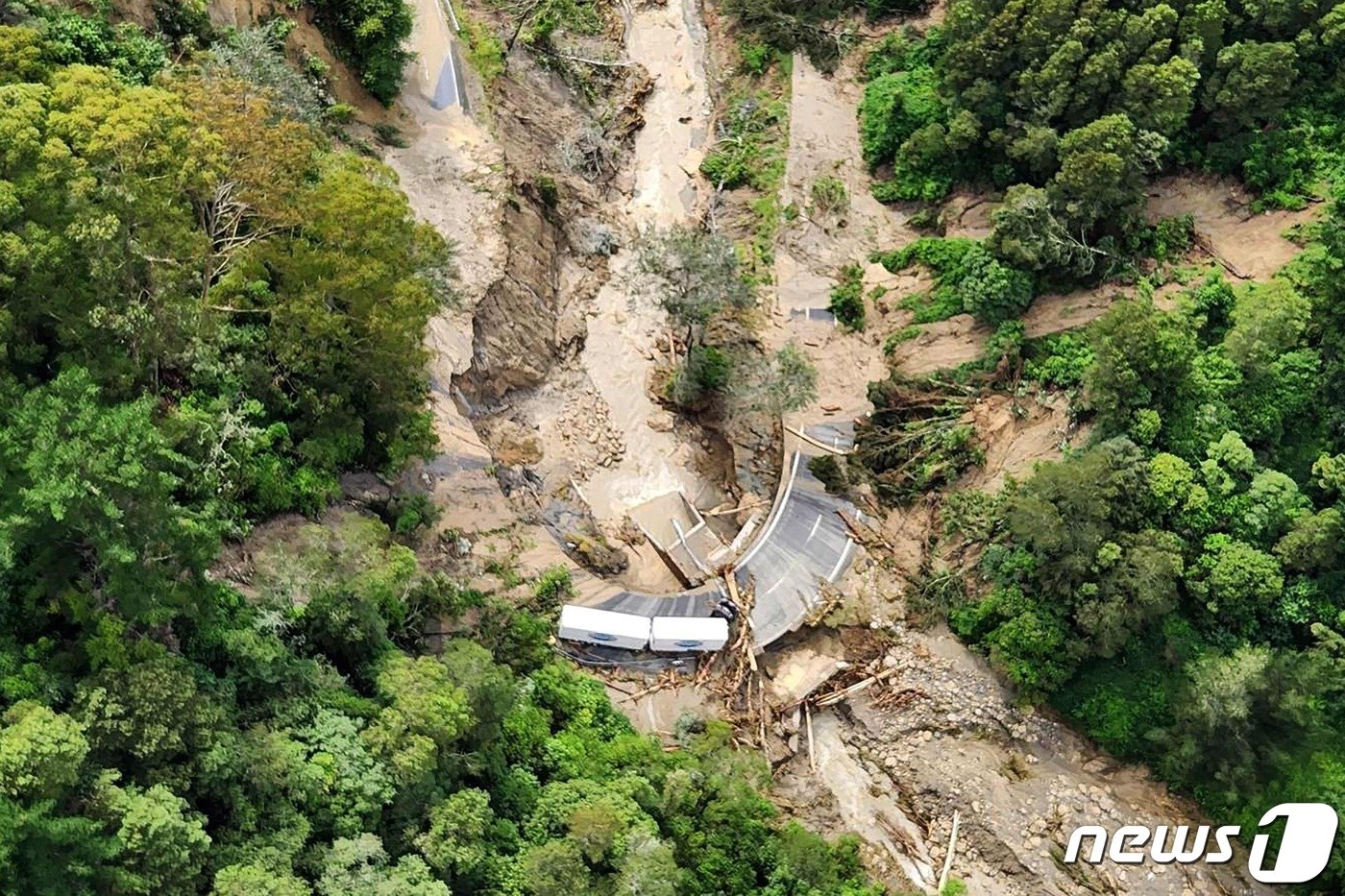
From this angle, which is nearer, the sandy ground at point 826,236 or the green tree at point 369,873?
the green tree at point 369,873

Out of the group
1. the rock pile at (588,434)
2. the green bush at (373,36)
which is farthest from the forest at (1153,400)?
the green bush at (373,36)

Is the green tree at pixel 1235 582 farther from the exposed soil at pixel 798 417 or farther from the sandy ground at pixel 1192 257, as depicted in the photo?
the sandy ground at pixel 1192 257

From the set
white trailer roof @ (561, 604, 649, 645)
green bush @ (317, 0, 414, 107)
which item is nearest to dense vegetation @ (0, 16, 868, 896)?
white trailer roof @ (561, 604, 649, 645)

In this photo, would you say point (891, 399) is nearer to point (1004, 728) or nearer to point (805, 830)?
point (1004, 728)

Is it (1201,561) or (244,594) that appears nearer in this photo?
(244,594)

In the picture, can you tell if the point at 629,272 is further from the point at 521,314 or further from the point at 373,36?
the point at 373,36

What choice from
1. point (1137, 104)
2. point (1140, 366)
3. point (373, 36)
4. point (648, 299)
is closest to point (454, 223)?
point (373, 36)
